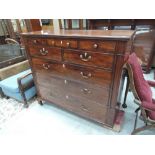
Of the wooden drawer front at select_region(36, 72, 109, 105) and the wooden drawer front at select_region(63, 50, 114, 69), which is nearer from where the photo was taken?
the wooden drawer front at select_region(63, 50, 114, 69)

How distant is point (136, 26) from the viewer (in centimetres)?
277

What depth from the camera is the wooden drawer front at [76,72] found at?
1.17 m

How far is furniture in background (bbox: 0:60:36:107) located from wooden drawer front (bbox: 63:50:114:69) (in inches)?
37.6

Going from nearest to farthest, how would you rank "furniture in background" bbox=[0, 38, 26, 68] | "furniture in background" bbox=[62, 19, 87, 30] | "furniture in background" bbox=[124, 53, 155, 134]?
"furniture in background" bbox=[124, 53, 155, 134]
"furniture in background" bbox=[0, 38, 26, 68]
"furniture in background" bbox=[62, 19, 87, 30]

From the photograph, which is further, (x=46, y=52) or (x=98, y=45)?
(x=46, y=52)

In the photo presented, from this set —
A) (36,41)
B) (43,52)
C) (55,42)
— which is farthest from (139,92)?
(36,41)

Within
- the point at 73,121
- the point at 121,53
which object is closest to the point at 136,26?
the point at 121,53

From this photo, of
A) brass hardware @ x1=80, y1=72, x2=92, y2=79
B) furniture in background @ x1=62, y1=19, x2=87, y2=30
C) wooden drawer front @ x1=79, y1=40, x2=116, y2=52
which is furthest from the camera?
furniture in background @ x1=62, y1=19, x2=87, y2=30

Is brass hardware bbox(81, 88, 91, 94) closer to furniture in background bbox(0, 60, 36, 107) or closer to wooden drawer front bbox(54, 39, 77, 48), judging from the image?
wooden drawer front bbox(54, 39, 77, 48)

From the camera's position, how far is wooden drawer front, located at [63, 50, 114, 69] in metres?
1.07

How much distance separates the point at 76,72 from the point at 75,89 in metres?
0.24

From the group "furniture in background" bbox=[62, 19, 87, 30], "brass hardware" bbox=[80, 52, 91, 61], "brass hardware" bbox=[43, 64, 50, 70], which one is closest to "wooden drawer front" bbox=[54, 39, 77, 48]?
"brass hardware" bbox=[80, 52, 91, 61]

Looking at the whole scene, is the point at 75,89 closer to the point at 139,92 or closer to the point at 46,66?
the point at 46,66

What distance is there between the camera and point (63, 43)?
121cm
